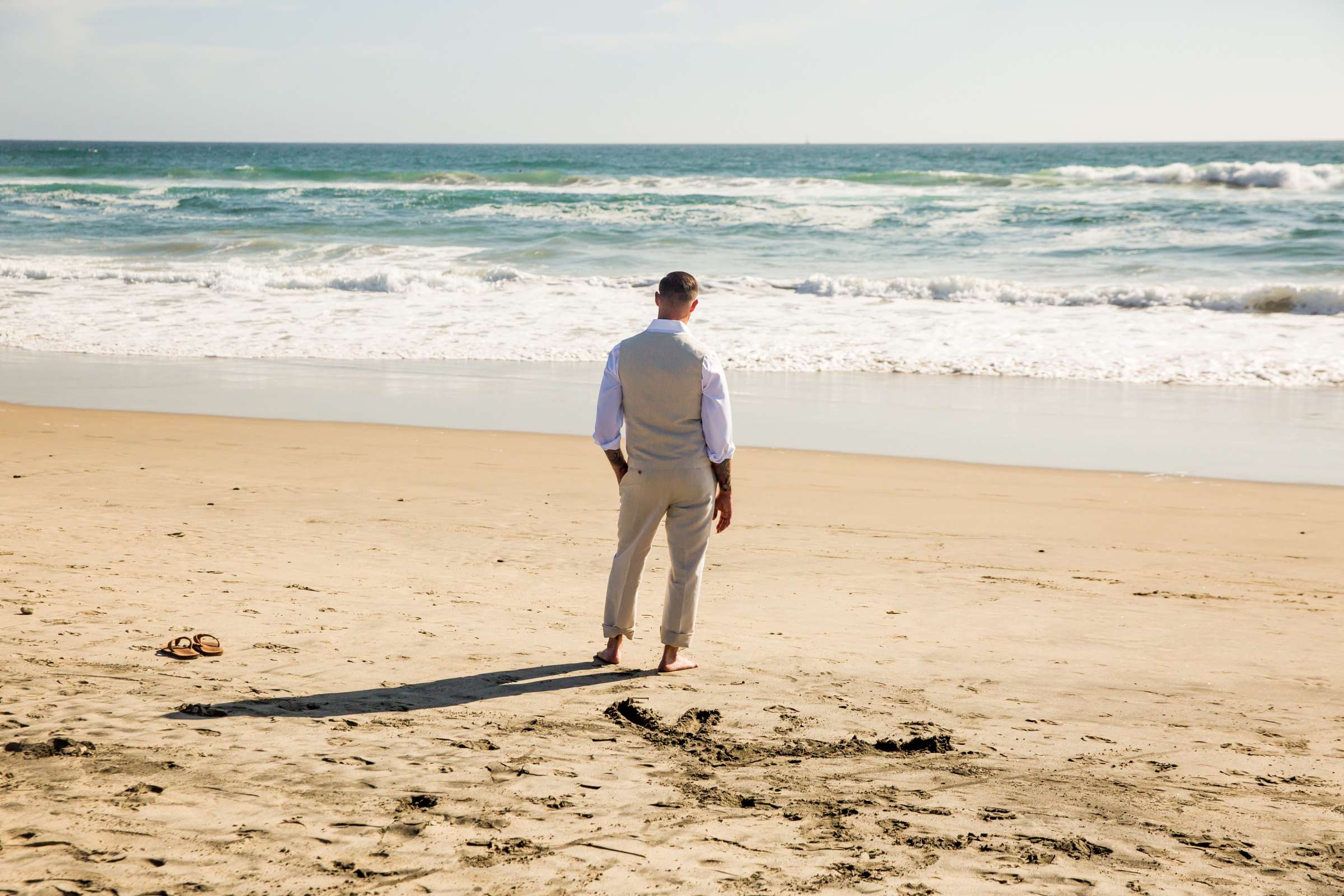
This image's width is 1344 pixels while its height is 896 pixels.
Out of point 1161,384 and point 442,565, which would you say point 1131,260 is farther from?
point 442,565

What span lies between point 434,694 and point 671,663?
3.14 feet

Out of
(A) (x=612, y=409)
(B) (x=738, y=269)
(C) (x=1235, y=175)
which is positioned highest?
(C) (x=1235, y=175)

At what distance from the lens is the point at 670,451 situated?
4.04 meters

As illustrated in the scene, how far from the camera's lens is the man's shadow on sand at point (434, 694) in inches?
144

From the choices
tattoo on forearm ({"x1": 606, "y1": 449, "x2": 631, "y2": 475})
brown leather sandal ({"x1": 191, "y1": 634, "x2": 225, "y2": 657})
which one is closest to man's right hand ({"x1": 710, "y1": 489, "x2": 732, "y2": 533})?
tattoo on forearm ({"x1": 606, "y1": 449, "x2": 631, "y2": 475})

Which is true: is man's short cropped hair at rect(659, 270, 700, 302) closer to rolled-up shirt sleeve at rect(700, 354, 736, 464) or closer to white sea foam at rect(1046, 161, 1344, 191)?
rolled-up shirt sleeve at rect(700, 354, 736, 464)

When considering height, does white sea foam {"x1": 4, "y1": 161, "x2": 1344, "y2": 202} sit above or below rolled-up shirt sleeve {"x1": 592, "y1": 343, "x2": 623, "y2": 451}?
above

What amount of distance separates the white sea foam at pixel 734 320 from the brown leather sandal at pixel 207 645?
8821 millimetres

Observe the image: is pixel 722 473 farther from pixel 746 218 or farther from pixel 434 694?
pixel 746 218

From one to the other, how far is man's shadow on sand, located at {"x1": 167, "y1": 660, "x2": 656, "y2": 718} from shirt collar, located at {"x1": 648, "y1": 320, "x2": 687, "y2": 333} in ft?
4.53

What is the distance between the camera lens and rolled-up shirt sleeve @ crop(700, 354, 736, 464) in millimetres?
3939

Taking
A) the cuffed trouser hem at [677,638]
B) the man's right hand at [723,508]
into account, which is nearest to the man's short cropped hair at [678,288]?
the man's right hand at [723,508]

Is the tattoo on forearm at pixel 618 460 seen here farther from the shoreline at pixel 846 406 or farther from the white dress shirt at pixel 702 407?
the shoreline at pixel 846 406

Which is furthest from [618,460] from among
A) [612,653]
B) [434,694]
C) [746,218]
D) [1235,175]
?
[1235,175]
